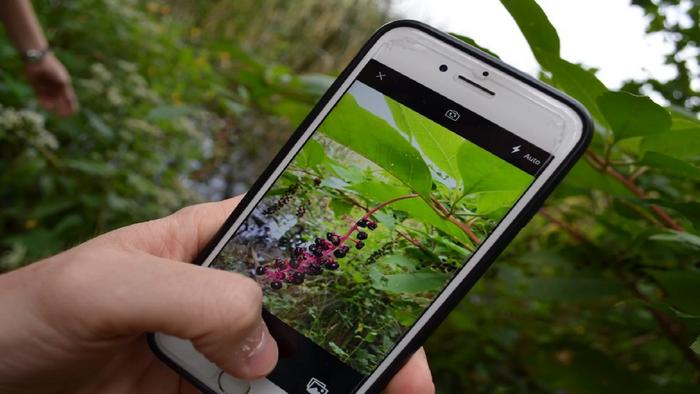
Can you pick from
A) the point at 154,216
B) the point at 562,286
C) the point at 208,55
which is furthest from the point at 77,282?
the point at 208,55

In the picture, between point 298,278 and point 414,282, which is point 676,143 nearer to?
point 414,282

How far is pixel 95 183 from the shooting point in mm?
1457

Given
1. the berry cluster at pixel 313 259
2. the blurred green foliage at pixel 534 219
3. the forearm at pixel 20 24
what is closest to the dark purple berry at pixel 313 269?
the berry cluster at pixel 313 259

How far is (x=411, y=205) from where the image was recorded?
0.58 metres

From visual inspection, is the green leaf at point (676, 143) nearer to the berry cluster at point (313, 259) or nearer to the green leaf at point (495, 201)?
the green leaf at point (495, 201)

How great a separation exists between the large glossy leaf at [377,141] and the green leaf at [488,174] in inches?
1.4

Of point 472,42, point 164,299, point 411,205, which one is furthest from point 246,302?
point 472,42

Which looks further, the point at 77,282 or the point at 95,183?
the point at 95,183

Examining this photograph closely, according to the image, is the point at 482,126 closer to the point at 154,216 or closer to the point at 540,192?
the point at 540,192

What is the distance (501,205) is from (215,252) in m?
0.31

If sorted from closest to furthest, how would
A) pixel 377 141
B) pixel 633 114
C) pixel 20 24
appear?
1. pixel 633 114
2. pixel 377 141
3. pixel 20 24

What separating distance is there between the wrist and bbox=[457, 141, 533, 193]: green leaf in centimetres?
113

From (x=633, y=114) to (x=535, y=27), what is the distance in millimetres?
106

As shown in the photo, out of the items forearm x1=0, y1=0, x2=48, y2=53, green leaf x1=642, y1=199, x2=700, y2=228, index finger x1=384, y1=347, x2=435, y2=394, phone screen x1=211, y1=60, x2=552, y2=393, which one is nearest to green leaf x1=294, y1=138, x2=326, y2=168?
phone screen x1=211, y1=60, x2=552, y2=393
